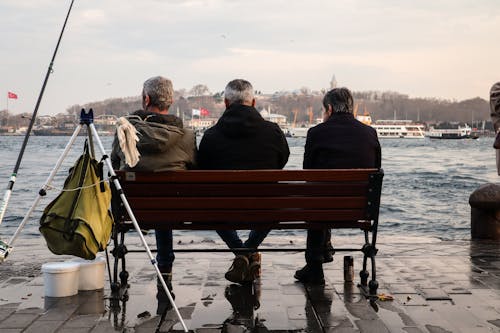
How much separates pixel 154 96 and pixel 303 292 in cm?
173

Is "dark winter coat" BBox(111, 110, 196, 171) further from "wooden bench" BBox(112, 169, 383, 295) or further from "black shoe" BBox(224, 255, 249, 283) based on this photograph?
"black shoe" BBox(224, 255, 249, 283)

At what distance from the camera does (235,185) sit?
198 inches

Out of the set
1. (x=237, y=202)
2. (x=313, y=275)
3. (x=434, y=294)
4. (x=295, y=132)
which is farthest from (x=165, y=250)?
(x=295, y=132)

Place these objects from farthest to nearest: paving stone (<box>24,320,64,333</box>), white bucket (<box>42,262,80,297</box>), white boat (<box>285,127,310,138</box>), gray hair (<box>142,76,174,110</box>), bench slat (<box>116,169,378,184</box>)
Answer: white boat (<box>285,127,310,138</box>), gray hair (<box>142,76,174,110</box>), white bucket (<box>42,262,80,297</box>), bench slat (<box>116,169,378,184</box>), paving stone (<box>24,320,64,333</box>)

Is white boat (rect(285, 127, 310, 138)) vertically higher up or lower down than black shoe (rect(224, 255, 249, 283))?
lower down

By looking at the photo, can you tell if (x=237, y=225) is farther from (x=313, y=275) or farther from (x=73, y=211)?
(x=73, y=211)

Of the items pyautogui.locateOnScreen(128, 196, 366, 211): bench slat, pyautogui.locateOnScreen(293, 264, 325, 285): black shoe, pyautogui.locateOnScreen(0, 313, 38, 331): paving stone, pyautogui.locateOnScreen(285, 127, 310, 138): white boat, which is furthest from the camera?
pyautogui.locateOnScreen(285, 127, 310, 138): white boat

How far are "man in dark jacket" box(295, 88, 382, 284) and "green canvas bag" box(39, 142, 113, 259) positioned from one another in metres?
1.63

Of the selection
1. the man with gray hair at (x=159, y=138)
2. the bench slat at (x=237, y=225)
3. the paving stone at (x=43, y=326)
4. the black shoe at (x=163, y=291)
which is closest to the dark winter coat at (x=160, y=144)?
the man with gray hair at (x=159, y=138)

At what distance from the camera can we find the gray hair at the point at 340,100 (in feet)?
18.6

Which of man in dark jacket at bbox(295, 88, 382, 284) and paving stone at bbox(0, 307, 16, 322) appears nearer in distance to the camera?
paving stone at bbox(0, 307, 16, 322)

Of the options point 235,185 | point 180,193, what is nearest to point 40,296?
point 180,193

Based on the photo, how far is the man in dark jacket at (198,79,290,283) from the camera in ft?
17.9

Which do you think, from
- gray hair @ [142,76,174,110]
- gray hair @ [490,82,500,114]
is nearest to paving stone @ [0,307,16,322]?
gray hair @ [142,76,174,110]
